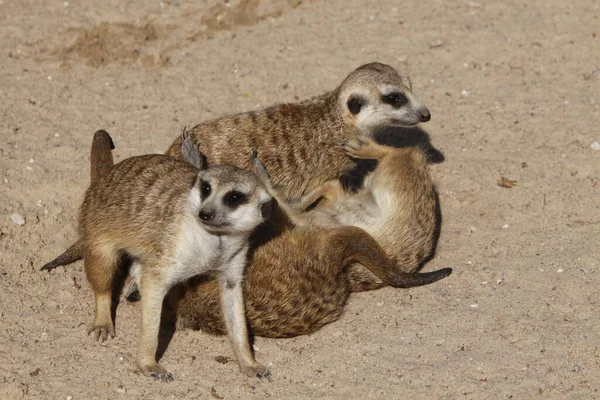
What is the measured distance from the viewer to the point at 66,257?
452 cm

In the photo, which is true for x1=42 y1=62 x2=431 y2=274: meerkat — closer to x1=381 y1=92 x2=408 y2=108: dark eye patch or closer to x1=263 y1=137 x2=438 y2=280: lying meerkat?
x1=381 y1=92 x2=408 y2=108: dark eye patch

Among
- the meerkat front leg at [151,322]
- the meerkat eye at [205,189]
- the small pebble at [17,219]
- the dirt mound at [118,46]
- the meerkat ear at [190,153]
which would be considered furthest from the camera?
the dirt mound at [118,46]

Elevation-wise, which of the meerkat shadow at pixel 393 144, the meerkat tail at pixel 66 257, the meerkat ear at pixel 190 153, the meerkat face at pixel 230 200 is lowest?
the meerkat shadow at pixel 393 144

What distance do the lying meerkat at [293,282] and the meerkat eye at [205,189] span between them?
0.54 m

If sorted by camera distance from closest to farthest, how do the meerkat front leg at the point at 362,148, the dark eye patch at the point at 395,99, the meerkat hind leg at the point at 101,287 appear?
1. the meerkat hind leg at the point at 101,287
2. the dark eye patch at the point at 395,99
3. the meerkat front leg at the point at 362,148

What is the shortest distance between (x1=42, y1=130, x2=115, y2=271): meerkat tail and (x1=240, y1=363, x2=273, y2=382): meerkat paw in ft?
3.71

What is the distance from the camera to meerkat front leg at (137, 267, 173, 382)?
152 inches

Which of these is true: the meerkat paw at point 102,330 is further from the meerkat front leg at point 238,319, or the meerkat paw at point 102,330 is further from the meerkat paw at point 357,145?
the meerkat paw at point 357,145

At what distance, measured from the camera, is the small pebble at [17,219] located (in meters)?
4.82

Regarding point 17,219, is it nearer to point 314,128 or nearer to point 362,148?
point 314,128

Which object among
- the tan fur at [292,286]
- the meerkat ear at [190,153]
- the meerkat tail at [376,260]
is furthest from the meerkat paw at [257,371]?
the meerkat ear at [190,153]

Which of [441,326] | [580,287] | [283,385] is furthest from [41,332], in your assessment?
[580,287]

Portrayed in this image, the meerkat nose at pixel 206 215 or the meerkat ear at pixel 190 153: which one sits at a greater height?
the meerkat nose at pixel 206 215

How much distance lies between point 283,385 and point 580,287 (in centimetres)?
166
